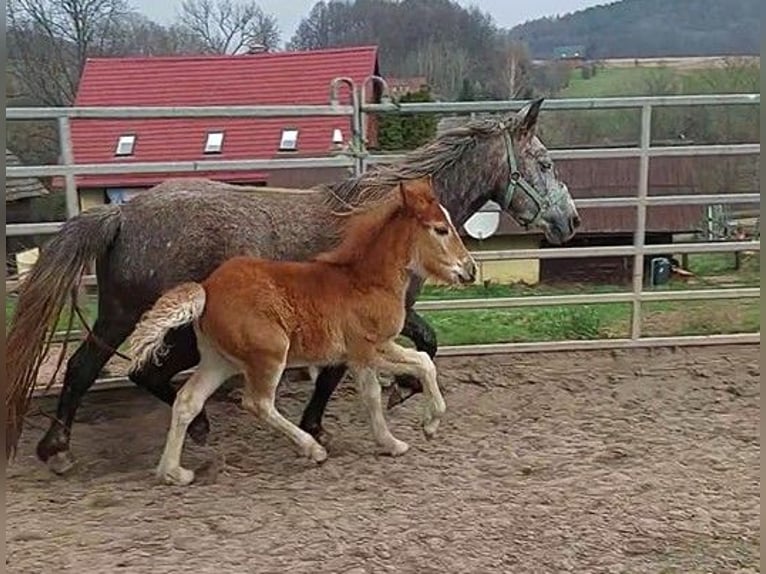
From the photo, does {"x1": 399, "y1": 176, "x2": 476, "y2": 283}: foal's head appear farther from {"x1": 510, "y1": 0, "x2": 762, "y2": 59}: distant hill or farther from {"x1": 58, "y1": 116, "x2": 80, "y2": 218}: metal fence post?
{"x1": 58, "y1": 116, "x2": 80, "y2": 218}: metal fence post

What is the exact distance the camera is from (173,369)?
12.1 feet

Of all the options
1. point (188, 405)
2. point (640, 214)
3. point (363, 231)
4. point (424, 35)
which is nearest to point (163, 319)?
point (188, 405)

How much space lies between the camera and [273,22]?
9.66 metres

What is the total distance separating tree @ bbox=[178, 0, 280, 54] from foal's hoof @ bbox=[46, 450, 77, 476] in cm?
623

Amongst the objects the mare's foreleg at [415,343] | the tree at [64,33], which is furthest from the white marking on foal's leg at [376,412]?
the tree at [64,33]

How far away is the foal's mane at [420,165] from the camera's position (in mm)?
3926

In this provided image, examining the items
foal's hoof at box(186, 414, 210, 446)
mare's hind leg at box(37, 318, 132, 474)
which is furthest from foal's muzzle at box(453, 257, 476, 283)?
mare's hind leg at box(37, 318, 132, 474)

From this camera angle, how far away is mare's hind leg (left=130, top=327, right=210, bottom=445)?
3.63 meters

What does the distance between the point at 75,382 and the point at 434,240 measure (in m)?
1.56

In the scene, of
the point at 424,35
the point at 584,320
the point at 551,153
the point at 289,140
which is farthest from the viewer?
the point at 289,140

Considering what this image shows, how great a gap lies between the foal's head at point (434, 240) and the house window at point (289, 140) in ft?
11.4

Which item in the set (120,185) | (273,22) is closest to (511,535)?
(120,185)

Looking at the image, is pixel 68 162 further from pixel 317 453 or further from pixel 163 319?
pixel 317 453

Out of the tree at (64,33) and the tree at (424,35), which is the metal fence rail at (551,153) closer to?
the tree at (64,33)
